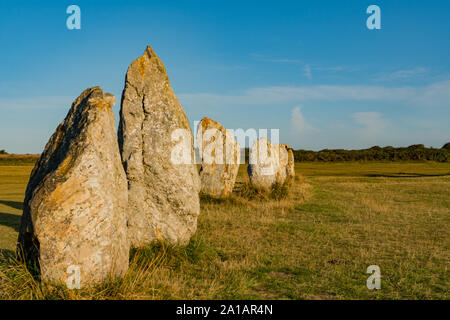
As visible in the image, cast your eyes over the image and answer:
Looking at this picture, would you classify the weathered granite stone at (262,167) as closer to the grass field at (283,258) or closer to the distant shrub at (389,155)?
the grass field at (283,258)

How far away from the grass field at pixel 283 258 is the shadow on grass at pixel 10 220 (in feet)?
0.09

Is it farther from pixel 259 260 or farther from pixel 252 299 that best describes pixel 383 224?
pixel 252 299

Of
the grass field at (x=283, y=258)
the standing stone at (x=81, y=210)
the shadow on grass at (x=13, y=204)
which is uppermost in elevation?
the standing stone at (x=81, y=210)

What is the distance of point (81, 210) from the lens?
507 centimetres

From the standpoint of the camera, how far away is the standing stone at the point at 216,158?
53.6 feet

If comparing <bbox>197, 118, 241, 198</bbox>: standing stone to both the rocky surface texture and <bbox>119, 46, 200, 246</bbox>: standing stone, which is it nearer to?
the rocky surface texture

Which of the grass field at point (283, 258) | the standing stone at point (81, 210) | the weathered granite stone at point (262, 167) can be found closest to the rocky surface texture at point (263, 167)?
the weathered granite stone at point (262, 167)

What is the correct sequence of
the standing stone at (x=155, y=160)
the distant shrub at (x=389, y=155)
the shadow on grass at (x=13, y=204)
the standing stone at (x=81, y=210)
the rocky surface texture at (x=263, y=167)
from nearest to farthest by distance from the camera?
1. the standing stone at (x=81, y=210)
2. the standing stone at (x=155, y=160)
3. the shadow on grass at (x=13, y=204)
4. the rocky surface texture at (x=263, y=167)
5. the distant shrub at (x=389, y=155)

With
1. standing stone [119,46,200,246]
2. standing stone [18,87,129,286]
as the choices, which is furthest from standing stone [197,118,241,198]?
standing stone [18,87,129,286]

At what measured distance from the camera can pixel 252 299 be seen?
572cm

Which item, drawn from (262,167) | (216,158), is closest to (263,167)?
(262,167)

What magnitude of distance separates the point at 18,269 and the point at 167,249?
299 centimetres
